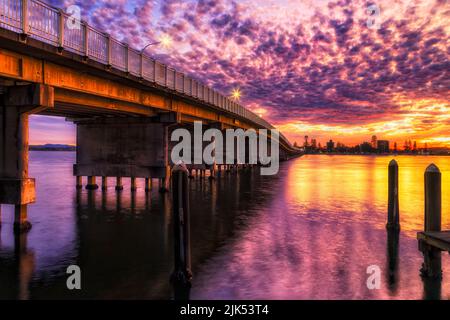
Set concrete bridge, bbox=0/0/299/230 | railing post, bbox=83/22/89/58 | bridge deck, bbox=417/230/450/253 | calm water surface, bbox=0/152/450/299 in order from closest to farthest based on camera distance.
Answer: bridge deck, bbox=417/230/450/253, calm water surface, bbox=0/152/450/299, concrete bridge, bbox=0/0/299/230, railing post, bbox=83/22/89/58

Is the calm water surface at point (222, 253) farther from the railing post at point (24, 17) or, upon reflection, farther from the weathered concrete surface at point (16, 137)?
the railing post at point (24, 17)

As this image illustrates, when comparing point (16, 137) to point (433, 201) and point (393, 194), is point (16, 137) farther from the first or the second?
point (393, 194)

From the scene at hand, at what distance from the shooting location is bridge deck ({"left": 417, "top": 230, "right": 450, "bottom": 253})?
9007 mm

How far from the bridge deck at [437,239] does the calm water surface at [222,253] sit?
1268mm

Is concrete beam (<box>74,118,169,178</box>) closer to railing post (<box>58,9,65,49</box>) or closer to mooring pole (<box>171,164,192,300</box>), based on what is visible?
railing post (<box>58,9,65,49</box>)

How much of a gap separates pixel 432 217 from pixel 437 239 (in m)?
1.33

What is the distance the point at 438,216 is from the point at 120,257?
1030 centimetres

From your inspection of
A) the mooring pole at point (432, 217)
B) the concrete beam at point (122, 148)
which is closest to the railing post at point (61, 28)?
the concrete beam at point (122, 148)

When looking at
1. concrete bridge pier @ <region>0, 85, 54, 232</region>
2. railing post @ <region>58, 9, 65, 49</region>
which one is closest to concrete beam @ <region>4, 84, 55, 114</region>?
concrete bridge pier @ <region>0, 85, 54, 232</region>

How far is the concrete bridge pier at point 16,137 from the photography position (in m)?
14.9

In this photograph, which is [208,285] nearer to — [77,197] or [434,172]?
[434,172]

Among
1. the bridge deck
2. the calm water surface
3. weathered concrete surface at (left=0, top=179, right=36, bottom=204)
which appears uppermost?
weathered concrete surface at (left=0, top=179, right=36, bottom=204)

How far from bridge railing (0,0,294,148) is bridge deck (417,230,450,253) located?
14848 mm
